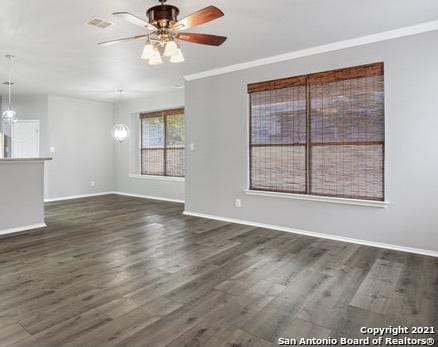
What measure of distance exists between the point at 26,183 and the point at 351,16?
4.88m

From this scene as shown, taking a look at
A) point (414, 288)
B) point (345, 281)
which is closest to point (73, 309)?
point (345, 281)

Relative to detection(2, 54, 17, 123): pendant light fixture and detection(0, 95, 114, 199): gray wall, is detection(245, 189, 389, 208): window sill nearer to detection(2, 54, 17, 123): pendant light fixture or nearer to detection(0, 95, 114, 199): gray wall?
detection(2, 54, 17, 123): pendant light fixture

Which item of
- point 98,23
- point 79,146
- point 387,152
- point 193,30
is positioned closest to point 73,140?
point 79,146

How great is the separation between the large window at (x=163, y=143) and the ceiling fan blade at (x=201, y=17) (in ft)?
15.6

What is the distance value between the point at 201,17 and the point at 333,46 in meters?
2.35

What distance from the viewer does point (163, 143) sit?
7676 millimetres

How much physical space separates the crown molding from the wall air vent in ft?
7.13

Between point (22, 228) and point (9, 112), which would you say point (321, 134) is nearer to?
point (22, 228)

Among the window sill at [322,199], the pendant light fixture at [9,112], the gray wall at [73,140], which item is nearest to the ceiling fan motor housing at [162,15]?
the window sill at [322,199]

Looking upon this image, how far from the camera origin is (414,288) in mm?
2588

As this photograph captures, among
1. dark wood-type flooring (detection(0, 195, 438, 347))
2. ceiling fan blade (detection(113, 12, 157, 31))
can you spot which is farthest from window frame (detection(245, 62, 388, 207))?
ceiling fan blade (detection(113, 12, 157, 31))

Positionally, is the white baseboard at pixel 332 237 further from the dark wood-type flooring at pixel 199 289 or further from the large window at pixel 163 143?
the large window at pixel 163 143

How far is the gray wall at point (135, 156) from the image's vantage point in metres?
7.39

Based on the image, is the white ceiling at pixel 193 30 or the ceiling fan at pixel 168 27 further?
the white ceiling at pixel 193 30
